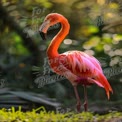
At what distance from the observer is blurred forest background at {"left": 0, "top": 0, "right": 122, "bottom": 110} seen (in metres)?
4.63

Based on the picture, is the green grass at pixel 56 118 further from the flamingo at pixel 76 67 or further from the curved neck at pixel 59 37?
the curved neck at pixel 59 37

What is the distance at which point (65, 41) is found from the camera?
15.5 ft

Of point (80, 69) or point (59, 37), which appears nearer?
point (80, 69)

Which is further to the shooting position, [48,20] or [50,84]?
[50,84]

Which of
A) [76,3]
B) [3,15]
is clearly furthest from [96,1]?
[3,15]

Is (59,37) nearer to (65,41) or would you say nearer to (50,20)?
(50,20)

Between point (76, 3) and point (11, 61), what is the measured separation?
40.3 inches

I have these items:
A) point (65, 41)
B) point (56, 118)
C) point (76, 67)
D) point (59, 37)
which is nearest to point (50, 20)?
point (59, 37)

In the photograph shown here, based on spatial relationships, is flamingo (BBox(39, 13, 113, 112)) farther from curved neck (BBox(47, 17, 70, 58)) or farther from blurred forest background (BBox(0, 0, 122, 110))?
blurred forest background (BBox(0, 0, 122, 110))

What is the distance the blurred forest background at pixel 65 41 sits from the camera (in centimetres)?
463

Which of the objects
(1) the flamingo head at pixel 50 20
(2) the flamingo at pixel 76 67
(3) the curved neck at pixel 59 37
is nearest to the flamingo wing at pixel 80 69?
(2) the flamingo at pixel 76 67

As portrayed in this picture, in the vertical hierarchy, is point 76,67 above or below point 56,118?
above

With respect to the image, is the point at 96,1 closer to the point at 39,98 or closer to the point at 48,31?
the point at 48,31

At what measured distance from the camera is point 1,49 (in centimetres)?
516
